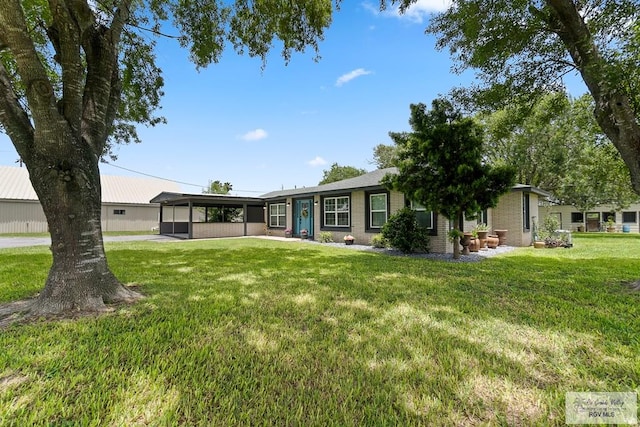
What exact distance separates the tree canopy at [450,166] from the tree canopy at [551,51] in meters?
0.83

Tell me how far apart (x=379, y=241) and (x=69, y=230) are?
9.27 m

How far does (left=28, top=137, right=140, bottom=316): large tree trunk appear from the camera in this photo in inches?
142

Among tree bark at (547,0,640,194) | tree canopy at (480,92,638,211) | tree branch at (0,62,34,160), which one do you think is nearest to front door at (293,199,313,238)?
tree bark at (547,0,640,194)

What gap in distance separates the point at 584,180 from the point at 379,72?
738 inches

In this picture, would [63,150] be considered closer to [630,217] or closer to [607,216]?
[607,216]

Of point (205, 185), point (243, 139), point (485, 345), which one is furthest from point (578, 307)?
point (205, 185)

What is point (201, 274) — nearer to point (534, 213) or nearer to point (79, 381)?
point (79, 381)

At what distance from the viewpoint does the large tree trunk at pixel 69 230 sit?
3.60m

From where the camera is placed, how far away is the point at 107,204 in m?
22.3

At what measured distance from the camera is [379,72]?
11.0 m

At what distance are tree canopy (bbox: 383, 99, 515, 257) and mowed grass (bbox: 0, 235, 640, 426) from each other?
3.16 meters

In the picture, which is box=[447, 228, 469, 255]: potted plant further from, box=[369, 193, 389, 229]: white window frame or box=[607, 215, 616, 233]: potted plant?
box=[607, 215, 616, 233]: potted plant

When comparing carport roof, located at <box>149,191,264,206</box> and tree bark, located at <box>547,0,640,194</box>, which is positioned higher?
tree bark, located at <box>547,0,640,194</box>

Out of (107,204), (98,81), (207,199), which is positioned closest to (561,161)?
(207,199)
